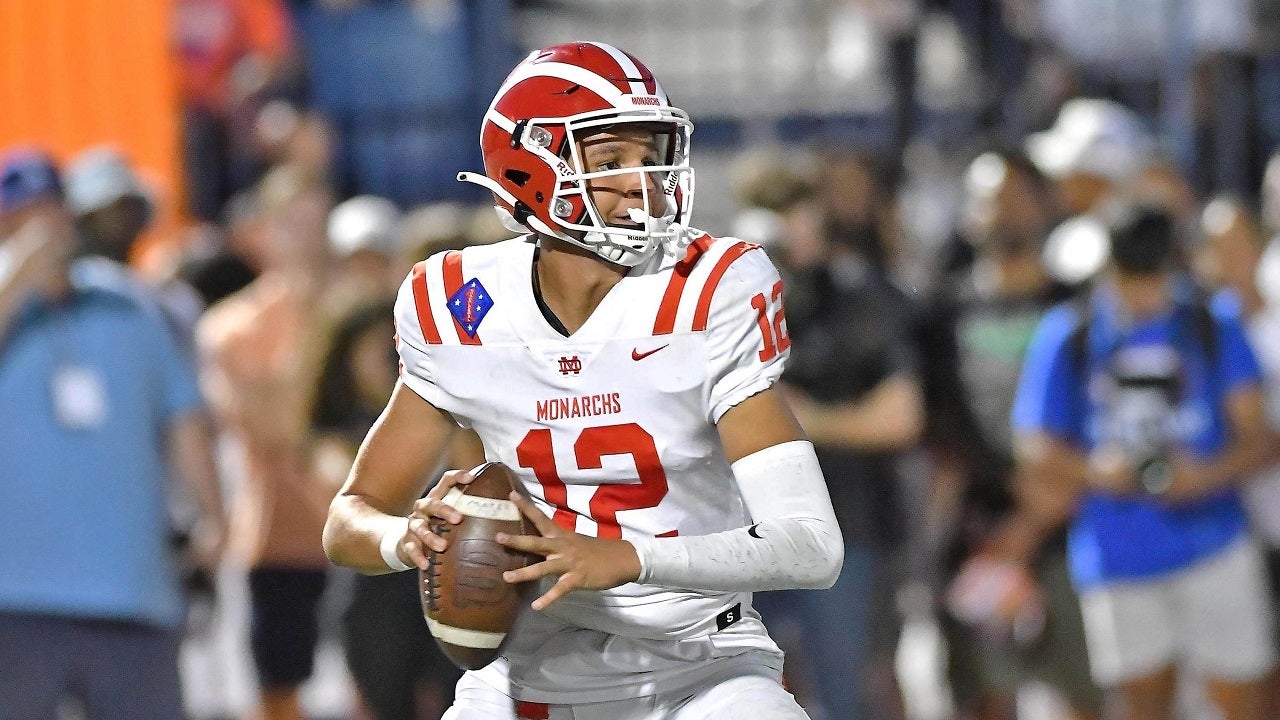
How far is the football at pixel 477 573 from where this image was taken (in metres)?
3.03

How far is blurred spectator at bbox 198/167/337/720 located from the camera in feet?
20.0

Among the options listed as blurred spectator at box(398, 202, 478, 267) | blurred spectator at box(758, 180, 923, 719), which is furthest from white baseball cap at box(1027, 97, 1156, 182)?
blurred spectator at box(398, 202, 478, 267)

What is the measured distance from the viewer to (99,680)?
4902mm

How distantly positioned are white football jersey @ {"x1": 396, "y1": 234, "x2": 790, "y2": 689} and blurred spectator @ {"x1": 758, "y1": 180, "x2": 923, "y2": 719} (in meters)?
2.72

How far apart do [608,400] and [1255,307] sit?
427 cm

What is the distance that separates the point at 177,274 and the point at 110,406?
93.7 inches

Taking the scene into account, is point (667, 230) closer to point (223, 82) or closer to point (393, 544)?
point (393, 544)

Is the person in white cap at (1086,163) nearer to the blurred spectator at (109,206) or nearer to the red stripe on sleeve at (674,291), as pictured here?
the blurred spectator at (109,206)

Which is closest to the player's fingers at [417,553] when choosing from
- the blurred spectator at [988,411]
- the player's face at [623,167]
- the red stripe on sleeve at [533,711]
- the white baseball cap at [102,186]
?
the red stripe on sleeve at [533,711]

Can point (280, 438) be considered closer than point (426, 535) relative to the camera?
No

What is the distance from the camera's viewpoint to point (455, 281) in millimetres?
3412

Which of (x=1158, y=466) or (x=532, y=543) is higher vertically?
(x=532, y=543)

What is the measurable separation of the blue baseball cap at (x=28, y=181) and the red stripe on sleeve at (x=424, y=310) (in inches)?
86.1

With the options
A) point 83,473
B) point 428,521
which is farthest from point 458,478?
point 83,473
